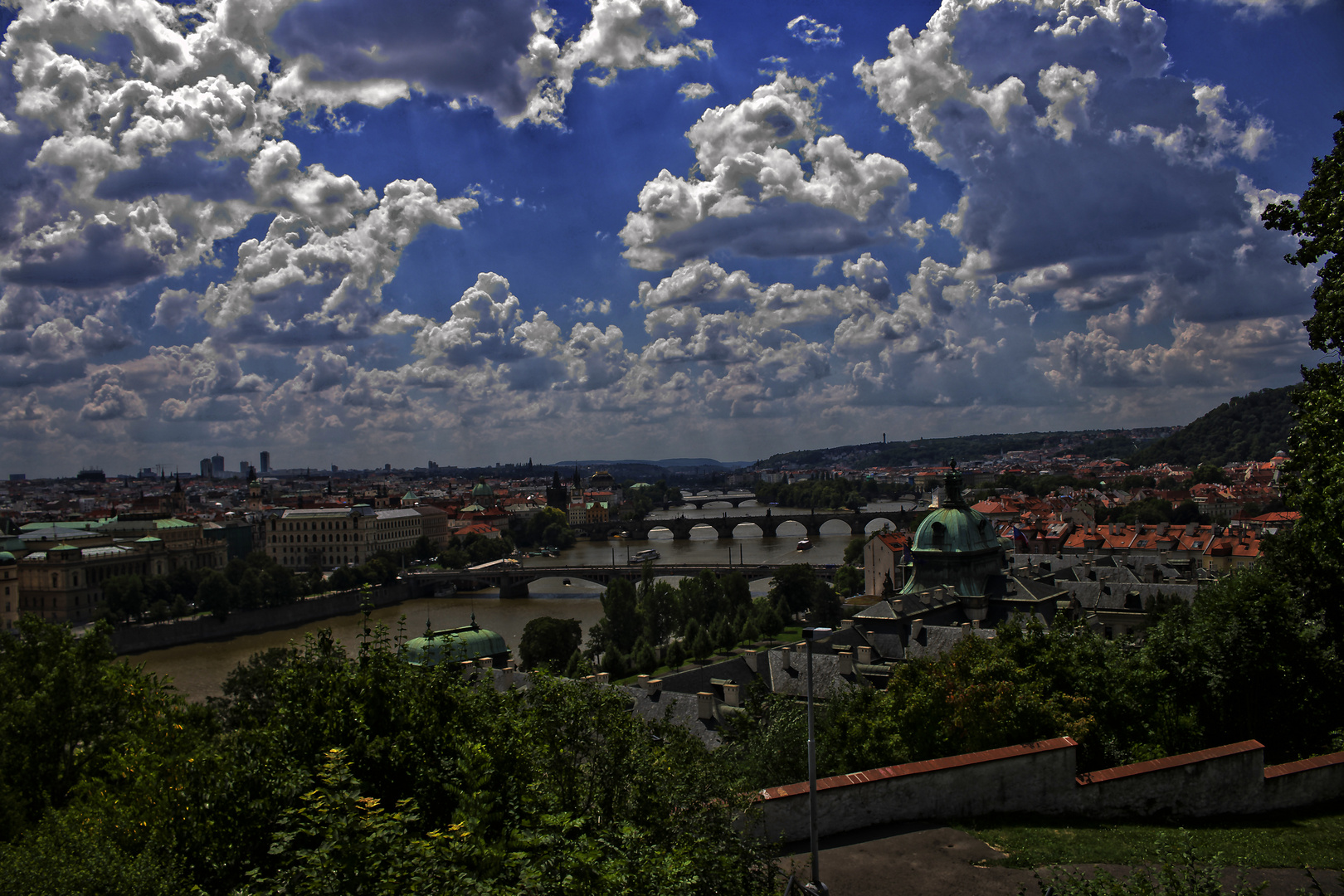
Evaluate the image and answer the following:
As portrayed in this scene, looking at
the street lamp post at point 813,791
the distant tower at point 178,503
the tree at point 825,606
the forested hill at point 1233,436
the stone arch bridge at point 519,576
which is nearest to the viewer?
the street lamp post at point 813,791

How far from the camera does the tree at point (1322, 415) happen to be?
1068 centimetres

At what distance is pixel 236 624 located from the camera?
6169 cm

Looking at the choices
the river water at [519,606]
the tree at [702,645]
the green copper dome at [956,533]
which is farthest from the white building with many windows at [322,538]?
the green copper dome at [956,533]

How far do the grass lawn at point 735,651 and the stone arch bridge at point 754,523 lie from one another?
62.5 metres

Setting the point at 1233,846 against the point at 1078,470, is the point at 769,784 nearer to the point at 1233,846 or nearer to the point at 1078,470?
the point at 1233,846

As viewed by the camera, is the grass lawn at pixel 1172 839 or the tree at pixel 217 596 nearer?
the grass lawn at pixel 1172 839

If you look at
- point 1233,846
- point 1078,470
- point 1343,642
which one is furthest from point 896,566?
point 1078,470

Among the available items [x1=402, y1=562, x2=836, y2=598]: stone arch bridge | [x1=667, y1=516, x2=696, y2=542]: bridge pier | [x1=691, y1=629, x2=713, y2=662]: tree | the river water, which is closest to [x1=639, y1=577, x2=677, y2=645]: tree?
[x1=691, y1=629, x2=713, y2=662]: tree

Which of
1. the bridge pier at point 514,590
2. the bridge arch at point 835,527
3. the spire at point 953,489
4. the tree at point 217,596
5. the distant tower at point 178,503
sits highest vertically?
the spire at point 953,489

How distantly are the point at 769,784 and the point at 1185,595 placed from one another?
25864 millimetres

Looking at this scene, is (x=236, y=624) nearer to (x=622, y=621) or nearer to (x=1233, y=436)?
(x=622, y=621)

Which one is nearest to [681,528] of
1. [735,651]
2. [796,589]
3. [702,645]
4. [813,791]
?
[796,589]

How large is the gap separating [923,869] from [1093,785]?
3.03 m

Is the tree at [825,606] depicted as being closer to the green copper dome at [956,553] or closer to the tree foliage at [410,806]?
the green copper dome at [956,553]
